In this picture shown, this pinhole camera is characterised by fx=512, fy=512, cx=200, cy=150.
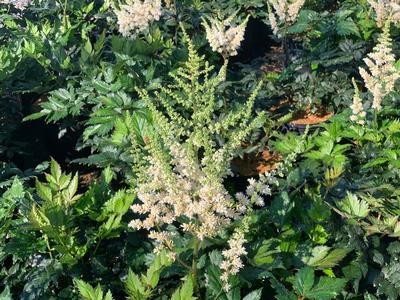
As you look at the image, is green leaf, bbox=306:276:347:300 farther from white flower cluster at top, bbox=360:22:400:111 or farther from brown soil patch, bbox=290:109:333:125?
brown soil patch, bbox=290:109:333:125

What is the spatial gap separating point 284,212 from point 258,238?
0.24 metres

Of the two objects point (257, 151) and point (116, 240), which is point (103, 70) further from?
point (116, 240)

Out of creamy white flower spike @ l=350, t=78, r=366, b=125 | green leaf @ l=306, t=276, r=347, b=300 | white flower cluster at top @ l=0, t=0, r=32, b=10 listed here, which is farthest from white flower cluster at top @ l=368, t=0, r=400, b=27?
white flower cluster at top @ l=0, t=0, r=32, b=10

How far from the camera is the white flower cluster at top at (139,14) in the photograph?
4973mm

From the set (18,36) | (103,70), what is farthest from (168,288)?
(18,36)

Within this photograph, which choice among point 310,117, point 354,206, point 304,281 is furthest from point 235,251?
point 310,117

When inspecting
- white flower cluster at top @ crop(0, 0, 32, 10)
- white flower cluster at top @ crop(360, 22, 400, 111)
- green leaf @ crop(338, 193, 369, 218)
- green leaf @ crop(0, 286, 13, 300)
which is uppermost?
white flower cluster at top @ crop(0, 0, 32, 10)

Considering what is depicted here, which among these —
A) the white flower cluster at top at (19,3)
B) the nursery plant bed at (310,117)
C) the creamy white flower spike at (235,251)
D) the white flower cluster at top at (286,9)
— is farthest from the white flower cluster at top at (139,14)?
the creamy white flower spike at (235,251)

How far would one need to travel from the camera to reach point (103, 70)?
4703mm

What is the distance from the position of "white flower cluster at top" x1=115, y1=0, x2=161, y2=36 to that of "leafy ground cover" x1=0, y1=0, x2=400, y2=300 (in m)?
0.02

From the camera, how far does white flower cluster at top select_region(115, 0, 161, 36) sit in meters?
4.97

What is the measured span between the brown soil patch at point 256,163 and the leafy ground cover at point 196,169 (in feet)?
0.05

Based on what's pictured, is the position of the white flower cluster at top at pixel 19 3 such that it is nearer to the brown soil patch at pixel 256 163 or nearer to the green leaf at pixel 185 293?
the brown soil patch at pixel 256 163

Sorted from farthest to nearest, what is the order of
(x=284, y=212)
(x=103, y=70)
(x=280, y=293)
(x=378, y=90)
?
(x=103, y=70) < (x=378, y=90) < (x=284, y=212) < (x=280, y=293)
